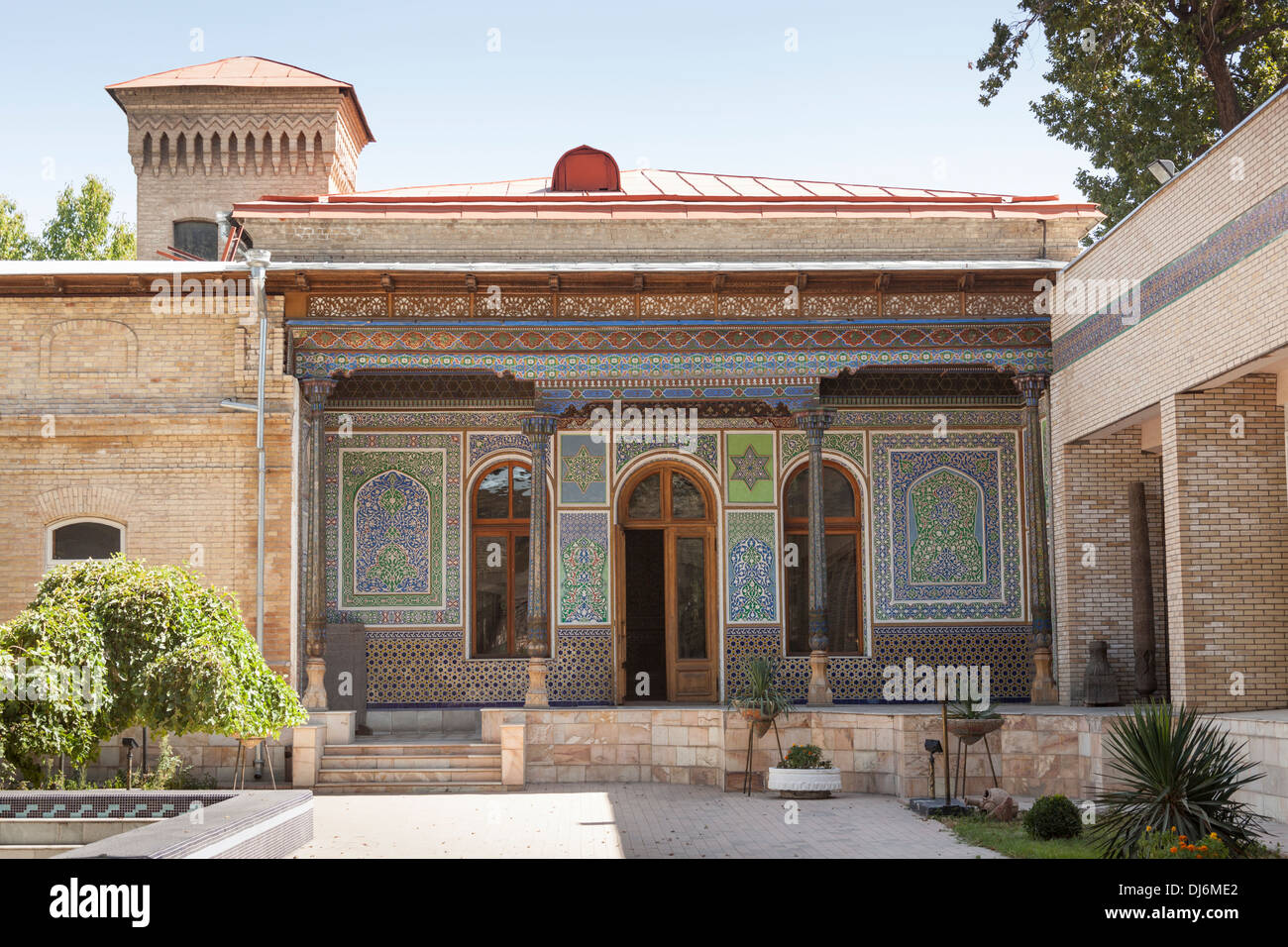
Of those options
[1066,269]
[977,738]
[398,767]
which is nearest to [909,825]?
[977,738]

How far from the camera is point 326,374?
1681 cm

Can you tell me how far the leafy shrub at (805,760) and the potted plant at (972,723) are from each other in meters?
1.58

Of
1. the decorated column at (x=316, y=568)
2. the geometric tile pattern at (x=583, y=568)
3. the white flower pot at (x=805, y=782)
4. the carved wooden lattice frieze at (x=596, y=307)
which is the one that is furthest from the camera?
the geometric tile pattern at (x=583, y=568)

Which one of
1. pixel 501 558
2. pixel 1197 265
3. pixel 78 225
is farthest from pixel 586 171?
pixel 78 225

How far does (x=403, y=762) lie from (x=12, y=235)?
28.0 meters

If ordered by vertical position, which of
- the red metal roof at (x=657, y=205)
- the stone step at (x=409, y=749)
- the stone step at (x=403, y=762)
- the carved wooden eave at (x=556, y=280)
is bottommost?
the stone step at (x=403, y=762)

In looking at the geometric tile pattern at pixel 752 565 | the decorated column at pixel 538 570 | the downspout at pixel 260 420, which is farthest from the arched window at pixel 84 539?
the geometric tile pattern at pixel 752 565

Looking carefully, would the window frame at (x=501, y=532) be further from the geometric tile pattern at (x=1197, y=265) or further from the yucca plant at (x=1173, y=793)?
the yucca plant at (x=1173, y=793)

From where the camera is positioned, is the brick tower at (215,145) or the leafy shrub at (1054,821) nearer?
the leafy shrub at (1054,821)

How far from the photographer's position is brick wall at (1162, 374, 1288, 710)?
43.2 feet

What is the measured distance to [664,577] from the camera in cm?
1866

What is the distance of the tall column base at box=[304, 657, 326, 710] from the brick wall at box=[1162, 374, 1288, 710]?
30.5 feet

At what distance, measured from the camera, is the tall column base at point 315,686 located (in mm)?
16109

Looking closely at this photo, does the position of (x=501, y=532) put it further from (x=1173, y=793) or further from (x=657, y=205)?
(x=1173, y=793)
